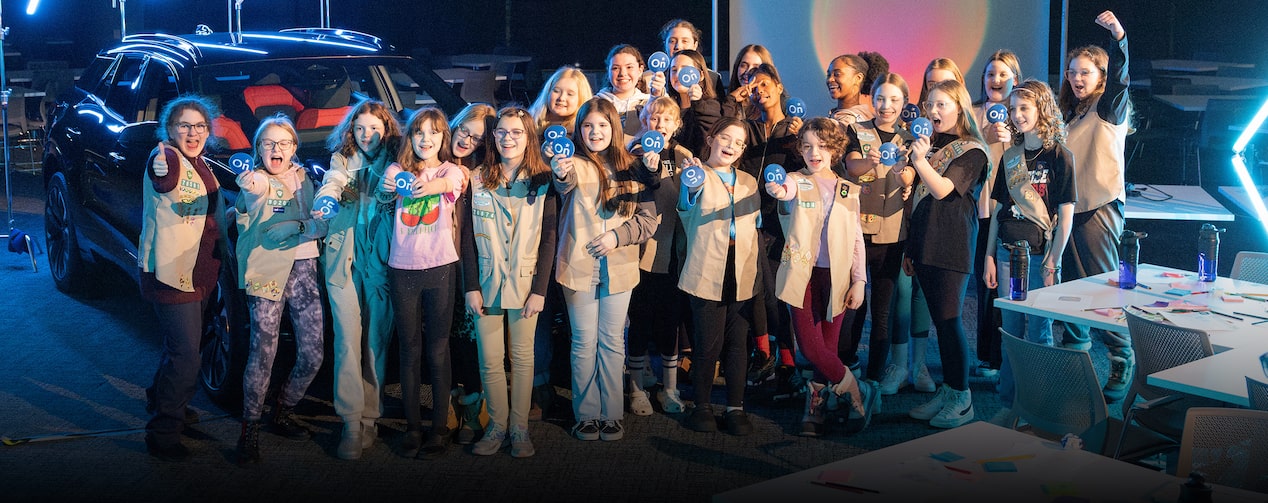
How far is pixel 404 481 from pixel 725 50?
9.22 meters

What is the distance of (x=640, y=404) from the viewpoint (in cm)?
515

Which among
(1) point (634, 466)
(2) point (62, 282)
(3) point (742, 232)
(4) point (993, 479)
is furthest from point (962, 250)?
(2) point (62, 282)

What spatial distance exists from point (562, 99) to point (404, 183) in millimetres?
877

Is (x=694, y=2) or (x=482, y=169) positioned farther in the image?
(x=694, y=2)

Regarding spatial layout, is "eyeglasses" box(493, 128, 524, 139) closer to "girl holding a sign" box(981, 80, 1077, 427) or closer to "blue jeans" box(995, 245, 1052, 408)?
"girl holding a sign" box(981, 80, 1077, 427)

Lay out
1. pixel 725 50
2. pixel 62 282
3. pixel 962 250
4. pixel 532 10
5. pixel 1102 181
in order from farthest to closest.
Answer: pixel 532 10 < pixel 725 50 < pixel 62 282 < pixel 1102 181 < pixel 962 250

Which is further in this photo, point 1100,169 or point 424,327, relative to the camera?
point 1100,169

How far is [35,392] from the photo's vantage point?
215 inches

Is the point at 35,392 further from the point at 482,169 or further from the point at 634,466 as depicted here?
the point at 634,466

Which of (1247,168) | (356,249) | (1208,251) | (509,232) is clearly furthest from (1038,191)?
(1247,168)

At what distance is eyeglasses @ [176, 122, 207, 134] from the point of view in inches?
179

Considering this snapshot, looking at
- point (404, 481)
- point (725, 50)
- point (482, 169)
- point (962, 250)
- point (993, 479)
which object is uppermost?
point (725, 50)

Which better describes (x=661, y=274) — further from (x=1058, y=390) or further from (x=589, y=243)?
(x=1058, y=390)

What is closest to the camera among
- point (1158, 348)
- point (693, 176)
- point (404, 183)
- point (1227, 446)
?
point (1227, 446)
